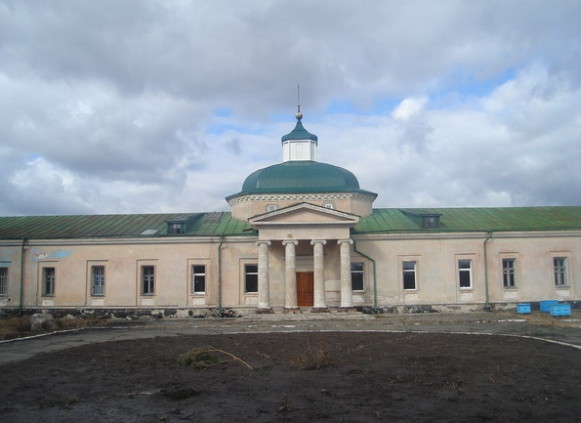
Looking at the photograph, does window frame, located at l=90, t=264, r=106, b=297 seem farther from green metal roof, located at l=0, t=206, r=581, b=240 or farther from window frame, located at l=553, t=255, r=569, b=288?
window frame, located at l=553, t=255, r=569, b=288

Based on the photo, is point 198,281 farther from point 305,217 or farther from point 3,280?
point 3,280

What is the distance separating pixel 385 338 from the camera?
19188 millimetres

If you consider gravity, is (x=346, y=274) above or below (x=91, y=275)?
below

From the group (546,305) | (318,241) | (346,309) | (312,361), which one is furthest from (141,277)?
(546,305)

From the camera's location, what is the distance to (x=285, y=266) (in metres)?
31.5

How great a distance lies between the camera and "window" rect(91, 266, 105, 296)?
108ft

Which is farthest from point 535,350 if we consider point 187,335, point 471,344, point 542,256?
point 542,256

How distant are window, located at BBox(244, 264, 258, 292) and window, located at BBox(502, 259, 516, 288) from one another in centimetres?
1481

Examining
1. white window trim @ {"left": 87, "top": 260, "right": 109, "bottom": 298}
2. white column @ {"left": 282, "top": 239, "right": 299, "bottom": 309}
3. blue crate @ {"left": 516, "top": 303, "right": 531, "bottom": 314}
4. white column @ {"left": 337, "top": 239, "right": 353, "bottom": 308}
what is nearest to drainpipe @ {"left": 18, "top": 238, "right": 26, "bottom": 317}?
white window trim @ {"left": 87, "top": 260, "right": 109, "bottom": 298}

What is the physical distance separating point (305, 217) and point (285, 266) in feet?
11.1

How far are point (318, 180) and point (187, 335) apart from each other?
1536 centimetres

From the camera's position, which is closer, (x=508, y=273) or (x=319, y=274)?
(x=319, y=274)

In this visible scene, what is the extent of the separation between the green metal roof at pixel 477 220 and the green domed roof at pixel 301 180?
242cm

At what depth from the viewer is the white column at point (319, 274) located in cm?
2961
